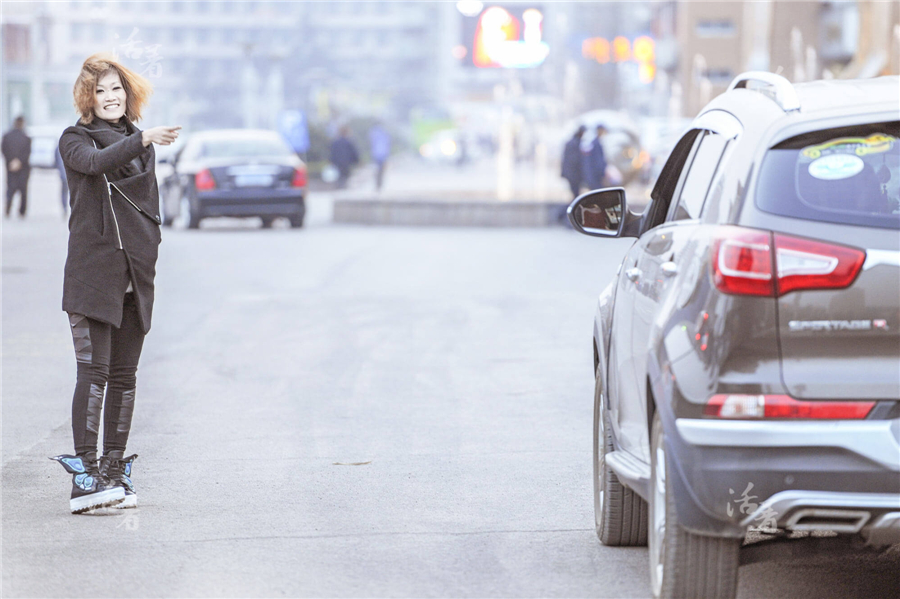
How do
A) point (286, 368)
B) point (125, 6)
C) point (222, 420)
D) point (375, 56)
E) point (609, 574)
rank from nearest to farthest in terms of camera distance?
1. point (609, 574)
2. point (222, 420)
3. point (286, 368)
4. point (125, 6)
5. point (375, 56)

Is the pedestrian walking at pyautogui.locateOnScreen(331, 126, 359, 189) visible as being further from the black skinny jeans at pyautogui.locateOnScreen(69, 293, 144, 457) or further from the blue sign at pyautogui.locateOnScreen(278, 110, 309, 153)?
the black skinny jeans at pyautogui.locateOnScreen(69, 293, 144, 457)

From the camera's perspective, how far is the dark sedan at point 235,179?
25219mm

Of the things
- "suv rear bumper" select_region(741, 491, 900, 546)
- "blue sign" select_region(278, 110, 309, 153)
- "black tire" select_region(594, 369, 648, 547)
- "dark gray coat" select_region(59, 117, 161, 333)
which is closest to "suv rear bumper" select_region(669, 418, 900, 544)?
"suv rear bumper" select_region(741, 491, 900, 546)

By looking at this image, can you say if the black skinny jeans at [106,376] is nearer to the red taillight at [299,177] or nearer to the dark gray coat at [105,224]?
the dark gray coat at [105,224]

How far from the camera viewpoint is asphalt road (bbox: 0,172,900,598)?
5.07 m

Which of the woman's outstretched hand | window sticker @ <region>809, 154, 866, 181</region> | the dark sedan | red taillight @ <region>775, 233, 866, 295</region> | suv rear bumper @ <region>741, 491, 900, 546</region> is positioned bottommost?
the dark sedan

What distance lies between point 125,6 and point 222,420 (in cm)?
12179

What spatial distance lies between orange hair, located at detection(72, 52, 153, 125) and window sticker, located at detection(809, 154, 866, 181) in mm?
3125

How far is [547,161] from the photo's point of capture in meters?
76.8

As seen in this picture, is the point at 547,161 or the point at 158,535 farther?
the point at 547,161

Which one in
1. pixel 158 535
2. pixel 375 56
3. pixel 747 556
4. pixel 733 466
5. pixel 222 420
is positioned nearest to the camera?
pixel 733 466

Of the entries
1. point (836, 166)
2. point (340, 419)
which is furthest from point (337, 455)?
point (836, 166)

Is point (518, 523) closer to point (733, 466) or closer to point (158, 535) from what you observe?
point (158, 535)

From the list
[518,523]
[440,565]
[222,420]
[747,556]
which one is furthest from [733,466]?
[222,420]
